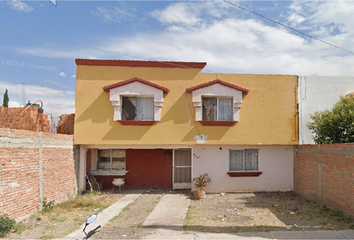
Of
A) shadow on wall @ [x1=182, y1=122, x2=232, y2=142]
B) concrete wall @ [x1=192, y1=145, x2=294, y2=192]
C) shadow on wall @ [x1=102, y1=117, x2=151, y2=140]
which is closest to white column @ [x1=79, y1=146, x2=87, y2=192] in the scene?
shadow on wall @ [x1=102, y1=117, x2=151, y2=140]

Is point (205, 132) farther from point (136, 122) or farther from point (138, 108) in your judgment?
point (138, 108)

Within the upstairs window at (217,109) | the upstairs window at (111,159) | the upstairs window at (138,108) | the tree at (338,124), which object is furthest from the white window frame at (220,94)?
the upstairs window at (111,159)

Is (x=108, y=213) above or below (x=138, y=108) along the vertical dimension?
below

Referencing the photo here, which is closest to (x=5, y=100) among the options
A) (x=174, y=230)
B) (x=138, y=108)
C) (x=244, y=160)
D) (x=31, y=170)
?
(x=138, y=108)

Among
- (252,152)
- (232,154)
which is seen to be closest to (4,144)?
(232,154)

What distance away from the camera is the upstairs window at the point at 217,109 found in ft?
38.0

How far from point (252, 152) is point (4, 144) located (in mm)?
10224

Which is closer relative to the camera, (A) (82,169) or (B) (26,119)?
(B) (26,119)

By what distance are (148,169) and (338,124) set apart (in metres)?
8.92

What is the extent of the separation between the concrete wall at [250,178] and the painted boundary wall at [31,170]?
19.2ft

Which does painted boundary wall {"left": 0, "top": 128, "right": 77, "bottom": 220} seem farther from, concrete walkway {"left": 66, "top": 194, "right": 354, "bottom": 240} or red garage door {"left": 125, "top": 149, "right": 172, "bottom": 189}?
red garage door {"left": 125, "top": 149, "right": 172, "bottom": 189}

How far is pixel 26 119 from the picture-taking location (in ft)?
32.2

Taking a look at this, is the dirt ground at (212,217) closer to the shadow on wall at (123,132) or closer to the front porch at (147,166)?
the front porch at (147,166)

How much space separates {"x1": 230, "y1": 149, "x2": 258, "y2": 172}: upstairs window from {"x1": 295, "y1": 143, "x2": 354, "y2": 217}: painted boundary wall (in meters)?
2.01
